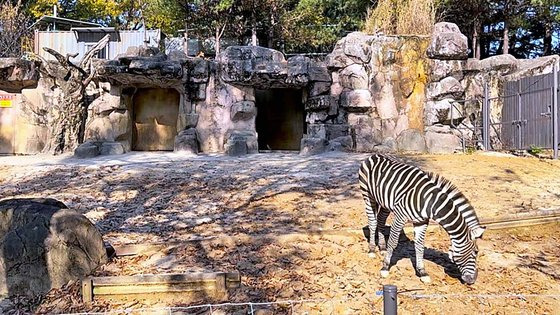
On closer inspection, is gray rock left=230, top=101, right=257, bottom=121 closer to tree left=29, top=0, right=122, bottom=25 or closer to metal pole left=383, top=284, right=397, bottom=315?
metal pole left=383, top=284, right=397, bottom=315

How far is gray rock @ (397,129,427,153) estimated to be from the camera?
1040cm

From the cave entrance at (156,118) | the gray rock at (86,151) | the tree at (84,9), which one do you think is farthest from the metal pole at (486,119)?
the tree at (84,9)

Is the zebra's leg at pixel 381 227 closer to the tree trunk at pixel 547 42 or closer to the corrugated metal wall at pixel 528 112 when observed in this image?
the corrugated metal wall at pixel 528 112

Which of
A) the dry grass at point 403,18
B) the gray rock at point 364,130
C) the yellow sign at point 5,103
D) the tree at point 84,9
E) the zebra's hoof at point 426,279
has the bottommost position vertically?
the zebra's hoof at point 426,279

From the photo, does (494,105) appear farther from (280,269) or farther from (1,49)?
(1,49)

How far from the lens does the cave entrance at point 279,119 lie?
44.0ft

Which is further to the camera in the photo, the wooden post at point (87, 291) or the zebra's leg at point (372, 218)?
the zebra's leg at point (372, 218)

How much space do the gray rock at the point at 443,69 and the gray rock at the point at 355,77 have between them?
146 centimetres

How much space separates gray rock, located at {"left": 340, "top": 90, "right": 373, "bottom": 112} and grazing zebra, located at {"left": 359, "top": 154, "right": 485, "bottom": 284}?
265 inches

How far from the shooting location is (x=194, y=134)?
10.6 m

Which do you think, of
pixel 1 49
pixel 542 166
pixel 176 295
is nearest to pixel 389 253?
pixel 176 295

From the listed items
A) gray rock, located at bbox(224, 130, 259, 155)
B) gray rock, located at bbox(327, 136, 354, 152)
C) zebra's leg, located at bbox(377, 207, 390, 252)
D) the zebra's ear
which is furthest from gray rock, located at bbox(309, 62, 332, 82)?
the zebra's ear

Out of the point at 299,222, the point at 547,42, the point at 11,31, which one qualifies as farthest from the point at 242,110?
the point at 547,42

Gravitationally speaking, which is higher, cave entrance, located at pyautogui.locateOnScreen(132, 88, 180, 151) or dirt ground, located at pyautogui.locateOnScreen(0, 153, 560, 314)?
cave entrance, located at pyautogui.locateOnScreen(132, 88, 180, 151)
